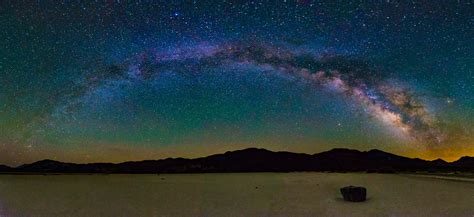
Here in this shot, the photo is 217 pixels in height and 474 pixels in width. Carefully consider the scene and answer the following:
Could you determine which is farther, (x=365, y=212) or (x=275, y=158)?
(x=275, y=158)

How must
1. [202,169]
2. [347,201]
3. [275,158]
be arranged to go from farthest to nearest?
[275,158] → [202,169] → [347,201]

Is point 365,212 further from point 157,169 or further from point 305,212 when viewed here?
point 157,169

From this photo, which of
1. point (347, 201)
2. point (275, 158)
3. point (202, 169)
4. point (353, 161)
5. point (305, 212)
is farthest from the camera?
point (275, 158)

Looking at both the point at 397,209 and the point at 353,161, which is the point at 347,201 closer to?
the point at 397,209

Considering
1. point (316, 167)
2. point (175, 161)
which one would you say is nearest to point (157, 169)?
point (175, 161)

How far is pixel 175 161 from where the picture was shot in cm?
18688

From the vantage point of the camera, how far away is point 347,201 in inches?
1125

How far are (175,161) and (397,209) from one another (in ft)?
546

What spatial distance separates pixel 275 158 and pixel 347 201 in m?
162

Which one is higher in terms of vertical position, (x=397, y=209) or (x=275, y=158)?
(x=275, y=158)

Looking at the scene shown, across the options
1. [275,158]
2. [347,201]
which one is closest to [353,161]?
[275,158]

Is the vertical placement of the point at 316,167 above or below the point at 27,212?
above

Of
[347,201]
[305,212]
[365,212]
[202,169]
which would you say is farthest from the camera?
[202,169]

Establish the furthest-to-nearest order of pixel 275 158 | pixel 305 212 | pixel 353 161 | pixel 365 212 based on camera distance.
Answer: pixel 275 158 → pixel 353 161 → pixel 305 212 → pixel 365 212
